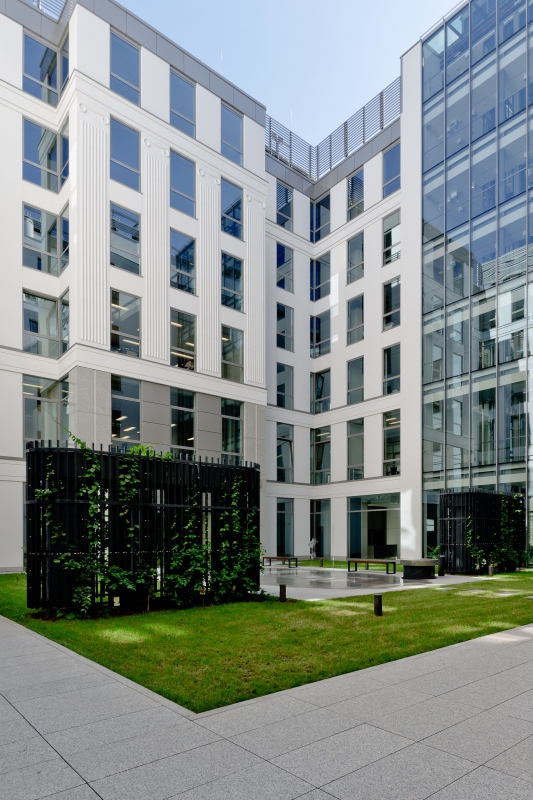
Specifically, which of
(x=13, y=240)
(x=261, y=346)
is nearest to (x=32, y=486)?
(x=13, y=240)

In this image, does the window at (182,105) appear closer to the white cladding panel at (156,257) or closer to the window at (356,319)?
the white cladding panel at (156,257)

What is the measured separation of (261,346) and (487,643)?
24199 mm

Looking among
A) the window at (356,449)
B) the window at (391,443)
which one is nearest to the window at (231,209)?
the window at (356,449)

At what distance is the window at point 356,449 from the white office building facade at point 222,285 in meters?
0.13

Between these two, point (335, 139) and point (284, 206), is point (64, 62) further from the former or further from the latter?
point (335, 139)

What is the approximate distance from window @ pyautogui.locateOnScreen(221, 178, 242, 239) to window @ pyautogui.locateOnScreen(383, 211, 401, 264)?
822 cm

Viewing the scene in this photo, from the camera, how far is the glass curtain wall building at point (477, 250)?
2602 centimetres

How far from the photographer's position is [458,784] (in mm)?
4234

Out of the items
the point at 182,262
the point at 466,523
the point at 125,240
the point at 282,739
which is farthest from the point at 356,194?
the point at 282,739

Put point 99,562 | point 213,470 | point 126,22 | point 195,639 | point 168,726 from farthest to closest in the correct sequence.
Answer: point 126,22, point 213,470, point 99,562, point 195,639, point 168,726

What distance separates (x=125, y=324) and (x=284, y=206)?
16.3m

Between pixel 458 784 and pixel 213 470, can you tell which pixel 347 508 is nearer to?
pixel 213 470

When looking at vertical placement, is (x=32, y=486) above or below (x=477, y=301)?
below

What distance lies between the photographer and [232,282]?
103 feet
